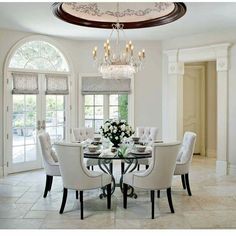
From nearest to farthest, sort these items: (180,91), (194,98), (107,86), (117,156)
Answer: (117,156) < (180,91) < (107,86) < (194,98)

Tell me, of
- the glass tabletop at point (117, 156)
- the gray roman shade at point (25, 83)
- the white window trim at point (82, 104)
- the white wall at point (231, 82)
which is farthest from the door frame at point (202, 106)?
the glass tabletop at point (117, 156)

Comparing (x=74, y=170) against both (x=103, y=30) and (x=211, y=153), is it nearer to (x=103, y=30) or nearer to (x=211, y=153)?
(x=103, y=30)

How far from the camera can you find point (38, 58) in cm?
707

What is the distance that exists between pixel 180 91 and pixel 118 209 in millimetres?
3891

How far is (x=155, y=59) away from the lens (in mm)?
7672

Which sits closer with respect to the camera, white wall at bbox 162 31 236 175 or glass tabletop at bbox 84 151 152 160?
glass tabletop at bbox 84 151 152 160

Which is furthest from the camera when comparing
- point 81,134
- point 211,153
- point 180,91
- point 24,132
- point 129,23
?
point 211,153

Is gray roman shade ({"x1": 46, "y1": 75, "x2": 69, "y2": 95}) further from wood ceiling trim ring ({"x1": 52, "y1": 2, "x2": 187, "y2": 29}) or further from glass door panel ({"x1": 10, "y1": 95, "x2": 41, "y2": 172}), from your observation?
wood ceiling trim ring ({"x1": 52, "y1": 2, "x2": 187, "y2": 29})

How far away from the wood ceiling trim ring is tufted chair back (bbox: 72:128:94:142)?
80.7 inches

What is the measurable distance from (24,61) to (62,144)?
343cm

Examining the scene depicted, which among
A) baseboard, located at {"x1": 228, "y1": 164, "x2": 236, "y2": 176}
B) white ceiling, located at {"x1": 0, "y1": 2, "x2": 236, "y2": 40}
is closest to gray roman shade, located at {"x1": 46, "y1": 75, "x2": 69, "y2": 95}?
white ceiling, located at {"x1": 0, "y1": 2, "x2": 236, "y2": 40}

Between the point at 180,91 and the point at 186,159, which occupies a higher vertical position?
the point at 180,91

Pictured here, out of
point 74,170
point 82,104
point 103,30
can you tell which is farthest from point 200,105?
point 74,170

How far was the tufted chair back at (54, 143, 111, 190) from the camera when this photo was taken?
4.02 meters
